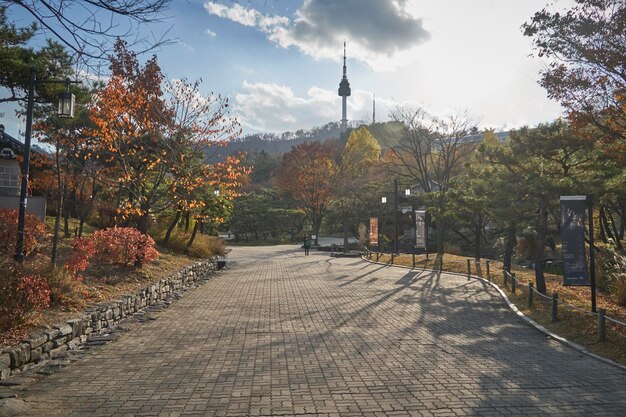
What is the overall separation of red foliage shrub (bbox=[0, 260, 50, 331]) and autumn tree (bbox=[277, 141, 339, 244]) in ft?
107

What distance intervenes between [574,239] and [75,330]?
10.3m

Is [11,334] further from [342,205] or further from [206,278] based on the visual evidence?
[342,205]

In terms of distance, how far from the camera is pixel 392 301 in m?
12.4

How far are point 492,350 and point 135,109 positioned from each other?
13.2 metres

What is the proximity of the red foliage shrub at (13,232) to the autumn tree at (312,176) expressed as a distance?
28.6m

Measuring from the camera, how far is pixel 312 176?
39562 millimetres

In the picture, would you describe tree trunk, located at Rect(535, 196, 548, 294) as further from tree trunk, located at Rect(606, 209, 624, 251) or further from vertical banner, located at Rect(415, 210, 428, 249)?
vertical banner, located at Rect(415, 210, 428, 249)

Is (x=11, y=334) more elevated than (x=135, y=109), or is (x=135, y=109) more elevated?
(x=135, y=109)

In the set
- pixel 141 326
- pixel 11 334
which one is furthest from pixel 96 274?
pixel 11 334

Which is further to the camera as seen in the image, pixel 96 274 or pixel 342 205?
pixel 342 205

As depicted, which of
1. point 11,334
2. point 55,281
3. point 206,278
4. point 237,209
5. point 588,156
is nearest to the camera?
point 11,334

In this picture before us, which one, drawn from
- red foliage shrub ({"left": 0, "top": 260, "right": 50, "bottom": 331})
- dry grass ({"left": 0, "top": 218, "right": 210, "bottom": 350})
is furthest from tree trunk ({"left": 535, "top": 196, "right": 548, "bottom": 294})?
red foliage shrub ({"left": 0, "top": 260, "right": 50, "bottom": 331})

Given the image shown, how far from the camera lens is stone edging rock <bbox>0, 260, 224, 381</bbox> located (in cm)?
586

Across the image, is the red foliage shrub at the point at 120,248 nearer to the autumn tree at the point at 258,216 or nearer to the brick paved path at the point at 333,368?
the brick paved path at the point at 333,368
